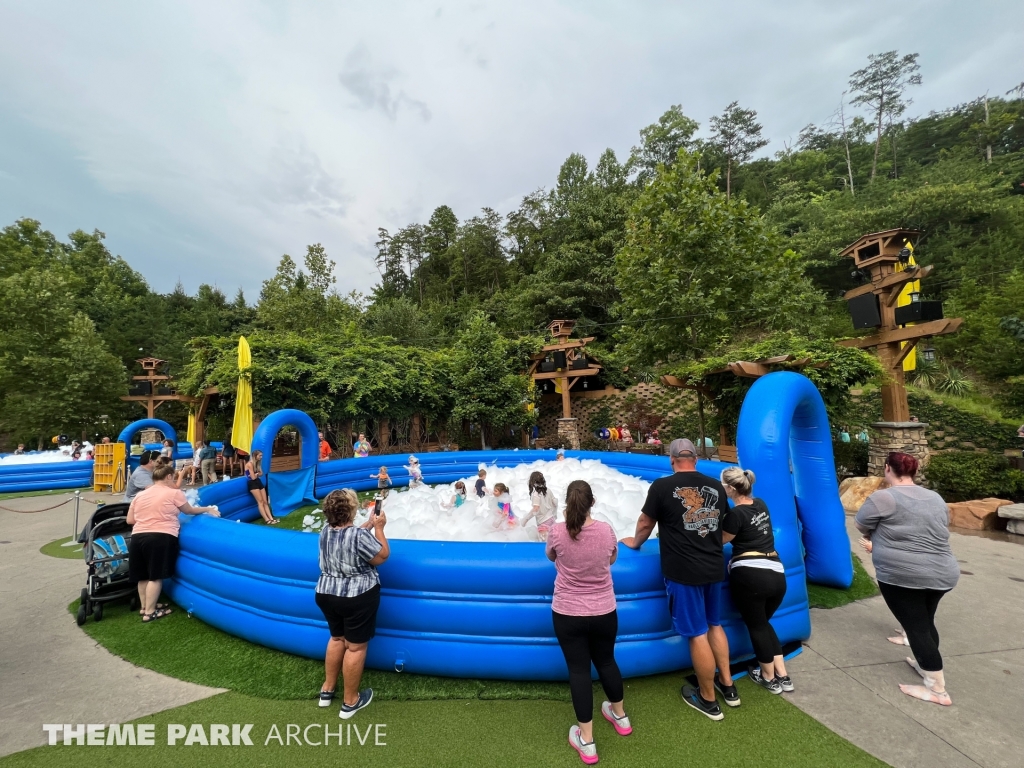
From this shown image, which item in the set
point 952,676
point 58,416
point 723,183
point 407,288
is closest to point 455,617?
point 952,676

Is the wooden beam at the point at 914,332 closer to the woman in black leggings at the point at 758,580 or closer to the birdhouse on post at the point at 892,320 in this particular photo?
the birdhouse on post at the point at 892,320

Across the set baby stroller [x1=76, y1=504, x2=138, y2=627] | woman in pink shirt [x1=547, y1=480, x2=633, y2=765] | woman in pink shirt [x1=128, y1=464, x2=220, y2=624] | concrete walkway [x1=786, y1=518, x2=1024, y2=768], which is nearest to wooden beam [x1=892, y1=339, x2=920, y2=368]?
concrete walkway [x1=786, y1=518, x2=1024, y2=768]

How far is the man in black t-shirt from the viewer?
2596 millimetres

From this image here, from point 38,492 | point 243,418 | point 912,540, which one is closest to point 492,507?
point 912,540

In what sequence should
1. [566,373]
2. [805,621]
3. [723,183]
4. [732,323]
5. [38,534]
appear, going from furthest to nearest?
1. [723,183]
2. [566,373]
3. [732,323]
4. [38,534]
5. [805,621]

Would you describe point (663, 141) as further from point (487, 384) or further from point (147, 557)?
point (147, 557)

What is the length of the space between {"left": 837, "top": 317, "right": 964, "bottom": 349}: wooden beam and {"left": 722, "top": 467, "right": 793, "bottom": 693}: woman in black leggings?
28.2ft

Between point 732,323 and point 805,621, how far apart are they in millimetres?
12410

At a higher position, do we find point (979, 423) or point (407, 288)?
point (407, 288)

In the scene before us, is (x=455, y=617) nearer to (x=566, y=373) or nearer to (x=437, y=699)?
(x=437, y=699)

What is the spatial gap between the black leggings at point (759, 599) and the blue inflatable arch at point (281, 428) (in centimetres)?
719

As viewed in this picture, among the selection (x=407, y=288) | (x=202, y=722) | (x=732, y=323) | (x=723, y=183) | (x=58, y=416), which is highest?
(x=723, y=183)

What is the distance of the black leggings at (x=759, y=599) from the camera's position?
272 centimetres

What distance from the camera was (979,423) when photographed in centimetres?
994
